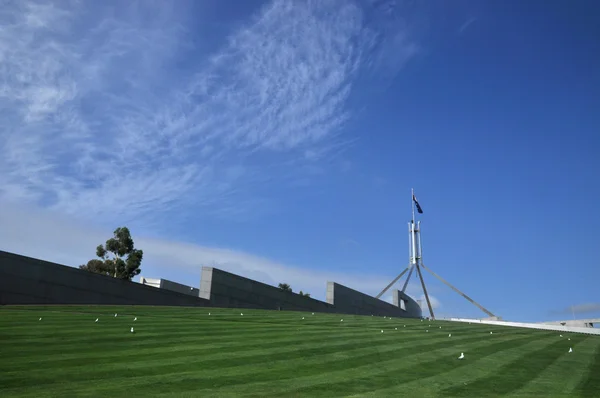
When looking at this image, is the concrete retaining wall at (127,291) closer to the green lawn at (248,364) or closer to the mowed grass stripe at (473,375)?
the green lawn at (248,364)

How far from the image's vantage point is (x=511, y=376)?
49.5 feet

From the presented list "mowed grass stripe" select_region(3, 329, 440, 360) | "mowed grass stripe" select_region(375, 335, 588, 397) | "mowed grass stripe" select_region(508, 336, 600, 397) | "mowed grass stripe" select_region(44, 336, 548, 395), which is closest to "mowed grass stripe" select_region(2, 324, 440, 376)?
"mowed grass stripe" select_region(3, 329, 440, 360)

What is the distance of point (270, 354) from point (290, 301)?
3556 cm

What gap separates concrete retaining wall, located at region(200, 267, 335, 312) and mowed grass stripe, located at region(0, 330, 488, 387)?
83.8 ft

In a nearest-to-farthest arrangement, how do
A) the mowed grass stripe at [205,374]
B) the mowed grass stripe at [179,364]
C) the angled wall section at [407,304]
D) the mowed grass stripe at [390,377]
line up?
the mowed grass stripe at [205,374] < the mowed grass stripe at [179,364] < the mowed grass stripe at [390,377] < the angled wall section at [407,304]

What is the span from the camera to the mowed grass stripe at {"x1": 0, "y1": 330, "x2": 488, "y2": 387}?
10.9 metres

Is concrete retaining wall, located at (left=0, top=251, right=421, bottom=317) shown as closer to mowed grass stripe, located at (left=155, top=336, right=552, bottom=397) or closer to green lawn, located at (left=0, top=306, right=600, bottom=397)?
green lawn, located at (left=0, top=306, right=600, bottom=397)

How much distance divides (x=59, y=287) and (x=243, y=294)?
1751cm

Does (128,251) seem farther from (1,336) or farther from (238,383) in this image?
(238,383)

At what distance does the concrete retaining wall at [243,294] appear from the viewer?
139ft

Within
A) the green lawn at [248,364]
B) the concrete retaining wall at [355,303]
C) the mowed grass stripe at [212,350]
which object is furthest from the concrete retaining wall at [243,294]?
the mowed grass stripe at [212,350]

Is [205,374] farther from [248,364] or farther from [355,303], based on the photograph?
[355,303]

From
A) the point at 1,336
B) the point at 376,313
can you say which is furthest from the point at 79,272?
the point at 376,313

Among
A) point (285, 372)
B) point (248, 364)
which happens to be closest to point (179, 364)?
point (248, 364)
